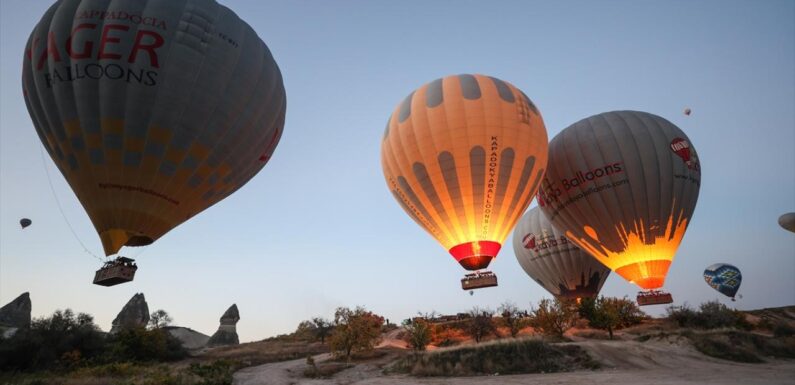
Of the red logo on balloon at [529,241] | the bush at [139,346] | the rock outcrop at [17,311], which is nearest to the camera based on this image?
the bush at [139,346]

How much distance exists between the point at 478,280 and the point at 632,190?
11.3 m

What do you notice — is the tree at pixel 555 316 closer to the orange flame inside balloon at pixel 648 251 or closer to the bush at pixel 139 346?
the orange flame inside balloon at pixel 648 251

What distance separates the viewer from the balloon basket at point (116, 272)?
14.6 meters

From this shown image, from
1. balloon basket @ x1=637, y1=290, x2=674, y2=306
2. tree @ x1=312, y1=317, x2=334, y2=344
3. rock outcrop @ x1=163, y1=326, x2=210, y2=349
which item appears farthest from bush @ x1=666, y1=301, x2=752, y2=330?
rock outcrop @ x1=163, y1=326, x2=210, y2=349

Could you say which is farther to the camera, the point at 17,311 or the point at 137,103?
the point at 17,311

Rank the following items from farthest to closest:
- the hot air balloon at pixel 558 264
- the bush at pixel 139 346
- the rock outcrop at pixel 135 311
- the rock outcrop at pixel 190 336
A: the rock outcrop at pixel 190 336 → the rock outcrop at pixel 135 311 → the hot air balloon at pixel 558 264 → the bush at pixel 139 346

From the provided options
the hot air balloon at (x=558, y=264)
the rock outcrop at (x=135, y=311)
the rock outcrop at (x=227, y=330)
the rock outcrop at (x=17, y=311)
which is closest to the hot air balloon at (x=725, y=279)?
the hot air balloon at (x=558, y=264)

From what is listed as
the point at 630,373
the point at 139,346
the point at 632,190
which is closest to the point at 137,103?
the point at 630,373

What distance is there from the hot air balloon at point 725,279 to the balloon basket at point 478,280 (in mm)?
38657

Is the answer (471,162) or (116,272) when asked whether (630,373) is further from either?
(116,272)

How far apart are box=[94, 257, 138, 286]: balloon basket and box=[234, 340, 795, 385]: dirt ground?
742cm

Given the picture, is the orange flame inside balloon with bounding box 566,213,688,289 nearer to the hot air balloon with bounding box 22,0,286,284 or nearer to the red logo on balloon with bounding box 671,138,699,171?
the red logo on balloon with bounding box 671,138,699,171

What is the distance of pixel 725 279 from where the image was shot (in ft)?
144

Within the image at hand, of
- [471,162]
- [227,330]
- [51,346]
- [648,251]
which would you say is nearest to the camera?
[471,162]
